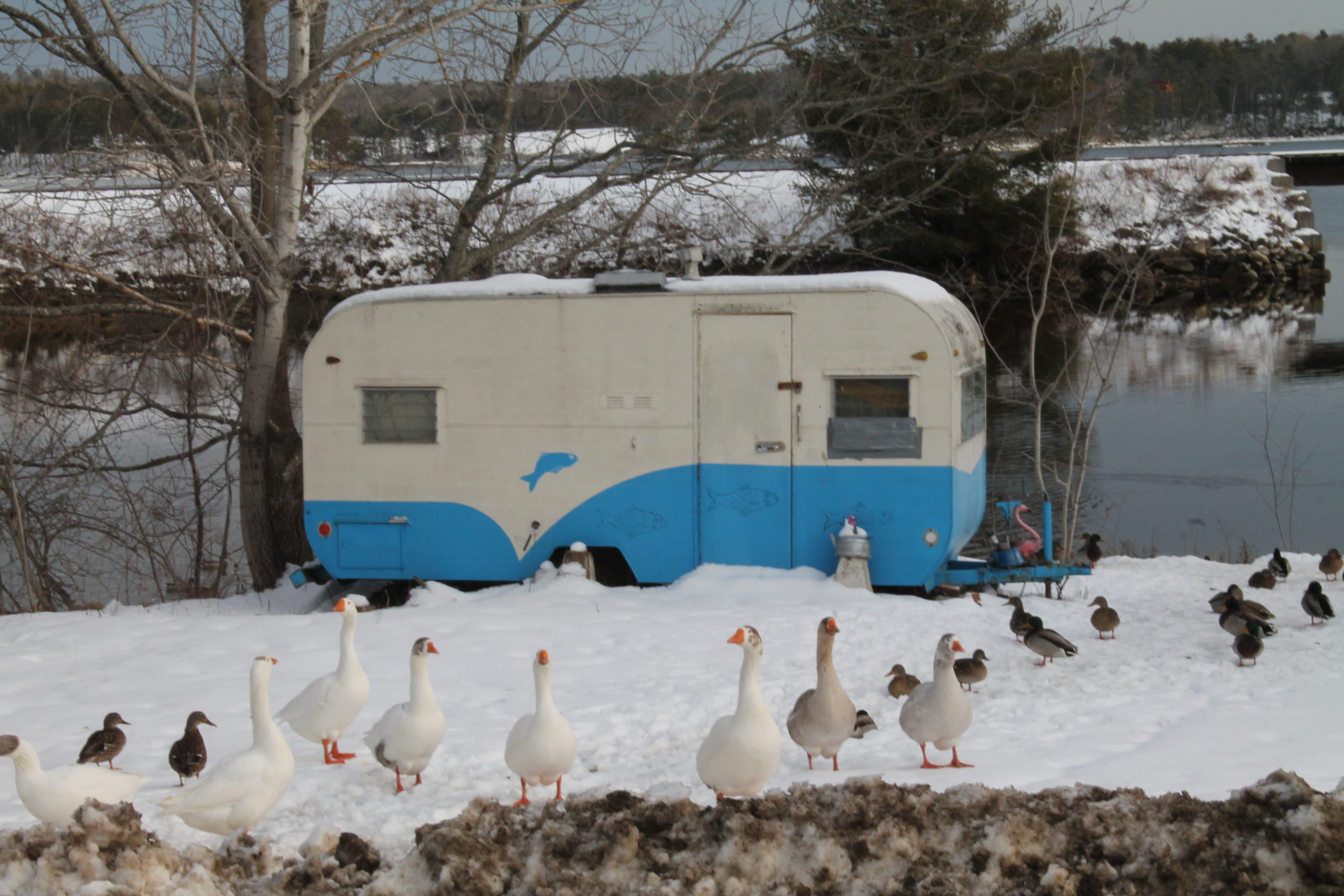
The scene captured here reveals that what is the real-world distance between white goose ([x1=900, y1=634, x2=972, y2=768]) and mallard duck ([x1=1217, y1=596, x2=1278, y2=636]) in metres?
3.67

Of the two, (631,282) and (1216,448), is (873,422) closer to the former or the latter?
(631,282)

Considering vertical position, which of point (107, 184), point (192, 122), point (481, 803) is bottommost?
point (481, 803)

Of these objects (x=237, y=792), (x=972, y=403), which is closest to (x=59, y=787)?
(x=237, y=792)

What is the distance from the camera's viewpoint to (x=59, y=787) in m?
4.48

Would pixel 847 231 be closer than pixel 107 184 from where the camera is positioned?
No

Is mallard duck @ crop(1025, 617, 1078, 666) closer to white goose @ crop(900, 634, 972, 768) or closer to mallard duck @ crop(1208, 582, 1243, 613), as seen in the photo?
mallard duck @ crop(1208, 582, 1243, 613)

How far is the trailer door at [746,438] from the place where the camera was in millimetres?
10055

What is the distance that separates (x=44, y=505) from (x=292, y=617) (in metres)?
5.49

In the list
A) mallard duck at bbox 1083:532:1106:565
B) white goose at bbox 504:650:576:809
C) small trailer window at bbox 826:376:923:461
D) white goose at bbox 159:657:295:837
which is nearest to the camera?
white goose at bbox 159:657:295:837

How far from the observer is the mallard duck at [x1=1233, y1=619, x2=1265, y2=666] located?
8.07 m

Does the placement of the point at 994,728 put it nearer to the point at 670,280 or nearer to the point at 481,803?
the point at 481,803

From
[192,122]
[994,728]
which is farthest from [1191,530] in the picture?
[192,122]

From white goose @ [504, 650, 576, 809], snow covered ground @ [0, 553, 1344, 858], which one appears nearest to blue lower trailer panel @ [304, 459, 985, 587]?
snow covered ground @ [0, 553, 1344, 858]

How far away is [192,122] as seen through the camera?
1213 centimetres
